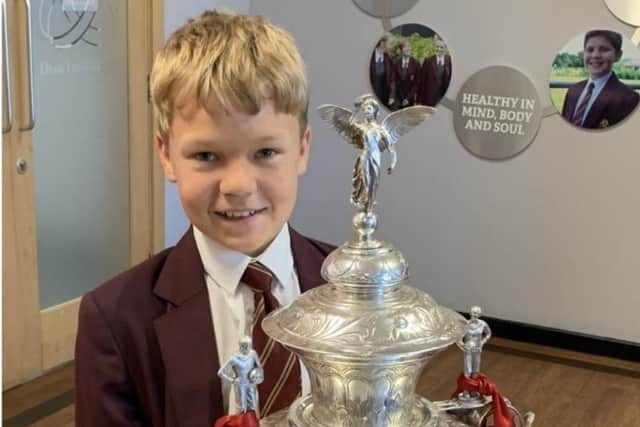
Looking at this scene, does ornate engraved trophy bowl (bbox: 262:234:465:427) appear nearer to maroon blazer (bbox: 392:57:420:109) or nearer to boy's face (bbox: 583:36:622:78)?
boy's face (bbox: 583:36:622:78)

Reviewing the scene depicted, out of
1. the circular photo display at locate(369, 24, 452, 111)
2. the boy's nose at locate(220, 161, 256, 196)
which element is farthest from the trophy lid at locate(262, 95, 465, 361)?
the circular photo display at locate(369, 24, 452, 111)

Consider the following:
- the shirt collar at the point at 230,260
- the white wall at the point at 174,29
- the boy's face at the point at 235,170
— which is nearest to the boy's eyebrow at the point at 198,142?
the boy's face at the point at 235,170

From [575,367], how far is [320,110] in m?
2.72

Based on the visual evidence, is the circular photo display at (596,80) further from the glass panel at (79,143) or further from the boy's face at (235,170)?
the boy's face at (235,170)

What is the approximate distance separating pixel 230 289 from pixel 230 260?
0.03 m

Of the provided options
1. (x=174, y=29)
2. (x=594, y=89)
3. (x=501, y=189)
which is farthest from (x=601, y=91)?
(x=174, y=29)

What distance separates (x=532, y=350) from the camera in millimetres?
3217

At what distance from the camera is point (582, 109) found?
3.04 meters

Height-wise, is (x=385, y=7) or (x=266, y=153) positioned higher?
(x=385, y=7)

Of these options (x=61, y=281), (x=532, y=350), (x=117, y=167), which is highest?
(x=117, y=167)

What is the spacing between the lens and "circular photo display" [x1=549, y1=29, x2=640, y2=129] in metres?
2.96

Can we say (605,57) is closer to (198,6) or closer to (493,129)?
(493,129)

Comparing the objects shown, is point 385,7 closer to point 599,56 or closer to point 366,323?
point 599,56

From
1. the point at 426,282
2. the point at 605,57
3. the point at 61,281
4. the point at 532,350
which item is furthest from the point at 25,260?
the point at 605,57
